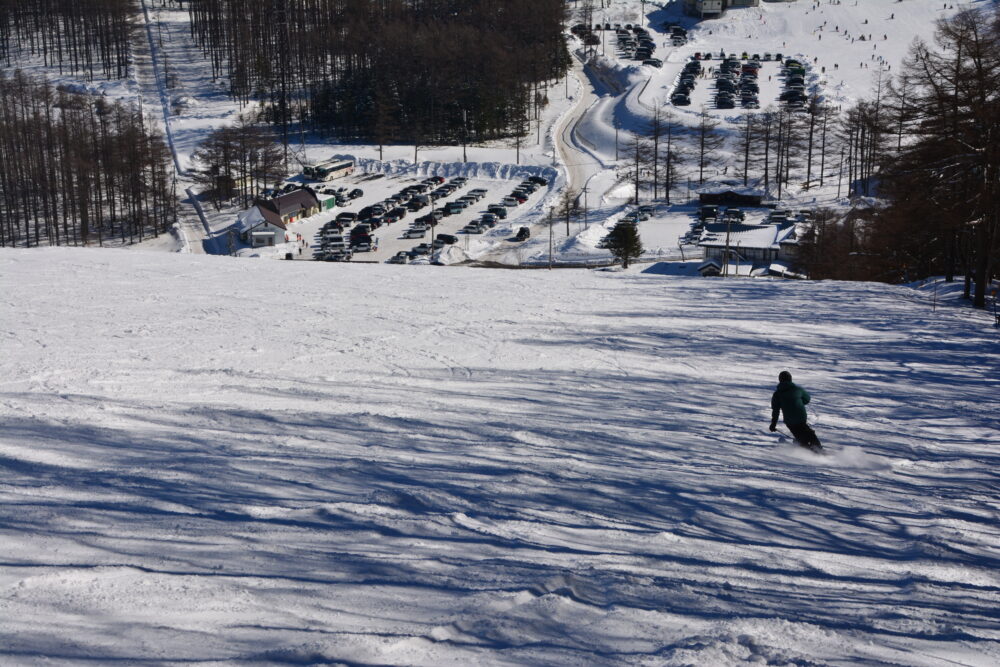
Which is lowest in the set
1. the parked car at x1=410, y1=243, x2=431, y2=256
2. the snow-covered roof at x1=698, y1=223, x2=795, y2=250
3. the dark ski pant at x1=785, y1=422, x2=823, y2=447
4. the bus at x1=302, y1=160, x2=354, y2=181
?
the parked car at x1=410, y1=243, x2=431, y2=256

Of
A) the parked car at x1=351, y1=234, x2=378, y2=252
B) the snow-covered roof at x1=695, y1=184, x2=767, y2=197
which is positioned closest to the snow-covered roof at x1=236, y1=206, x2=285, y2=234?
the parked car at x1=351, y1=234, x2=378, y2=252

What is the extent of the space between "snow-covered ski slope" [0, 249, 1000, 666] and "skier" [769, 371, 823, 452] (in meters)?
0.19

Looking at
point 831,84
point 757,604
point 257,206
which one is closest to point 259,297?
point 757,604

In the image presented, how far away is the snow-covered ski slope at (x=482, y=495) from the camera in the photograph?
4.44 meters

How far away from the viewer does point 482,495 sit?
6.20m

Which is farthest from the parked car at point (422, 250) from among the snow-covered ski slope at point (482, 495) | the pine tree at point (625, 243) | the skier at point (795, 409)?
the skier at point (795, 409)

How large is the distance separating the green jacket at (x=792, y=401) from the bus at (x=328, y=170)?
47842 mm

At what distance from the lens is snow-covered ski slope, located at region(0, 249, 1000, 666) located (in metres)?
4.44

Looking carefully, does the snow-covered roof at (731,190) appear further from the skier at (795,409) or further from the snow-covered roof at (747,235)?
the skier at (795,409)

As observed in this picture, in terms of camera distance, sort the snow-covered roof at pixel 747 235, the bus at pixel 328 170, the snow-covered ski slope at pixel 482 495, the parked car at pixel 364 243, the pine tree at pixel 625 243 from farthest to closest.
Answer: the bus at pixel 328 170 → the parked car at pixel 364 243 → the snow-covered roof at pixel 747 235 → the pine tree at pixel 625 243 → the snow-covered ski slope at pixel 482 495

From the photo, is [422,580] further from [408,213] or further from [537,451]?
[408,213]

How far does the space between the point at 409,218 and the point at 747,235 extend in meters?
16.7

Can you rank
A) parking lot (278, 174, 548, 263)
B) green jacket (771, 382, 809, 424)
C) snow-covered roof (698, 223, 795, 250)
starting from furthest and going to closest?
parking lot (278, 174, 548, 263) → snow-covered roof (698, 223, 795, 250) → green jacket (771, 382, 809, 424)

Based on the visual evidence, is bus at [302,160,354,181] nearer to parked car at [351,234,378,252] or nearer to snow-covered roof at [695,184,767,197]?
parked car at [351,234,378,252]
